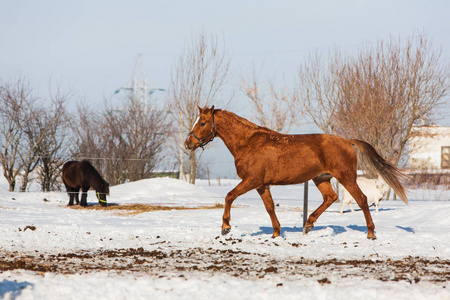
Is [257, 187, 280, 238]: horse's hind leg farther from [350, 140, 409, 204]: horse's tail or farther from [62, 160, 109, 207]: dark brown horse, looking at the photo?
[62, 160, 109, 207]: dark brown horse

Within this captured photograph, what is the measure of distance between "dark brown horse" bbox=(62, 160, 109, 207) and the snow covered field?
4048 mm

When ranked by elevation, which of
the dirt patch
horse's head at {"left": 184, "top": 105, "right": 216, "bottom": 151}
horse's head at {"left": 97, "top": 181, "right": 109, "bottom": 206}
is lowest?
the dirt patch

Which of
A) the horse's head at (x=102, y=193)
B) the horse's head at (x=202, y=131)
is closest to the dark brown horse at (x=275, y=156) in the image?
the horse's head at (x=202, y=131)

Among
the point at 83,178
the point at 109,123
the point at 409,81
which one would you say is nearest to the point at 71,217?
the point at 83,178

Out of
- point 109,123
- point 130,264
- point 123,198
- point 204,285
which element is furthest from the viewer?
Result: point 109,123

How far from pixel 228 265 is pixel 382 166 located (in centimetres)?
368

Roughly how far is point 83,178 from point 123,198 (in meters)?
2.75

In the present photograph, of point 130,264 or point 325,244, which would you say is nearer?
point 130,264

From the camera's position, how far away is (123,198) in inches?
720

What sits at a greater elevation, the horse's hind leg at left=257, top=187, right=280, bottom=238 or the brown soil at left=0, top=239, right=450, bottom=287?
the horse's hind leg at left=257, top=187, right=280, bottom=238

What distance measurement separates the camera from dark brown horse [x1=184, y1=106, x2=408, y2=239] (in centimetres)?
765

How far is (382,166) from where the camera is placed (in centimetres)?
830

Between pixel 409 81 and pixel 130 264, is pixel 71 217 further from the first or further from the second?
pixel 409 81

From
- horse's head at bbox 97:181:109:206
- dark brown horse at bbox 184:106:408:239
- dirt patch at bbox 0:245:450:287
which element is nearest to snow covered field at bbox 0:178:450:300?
dirt patch at bbox 0:245:450:287
